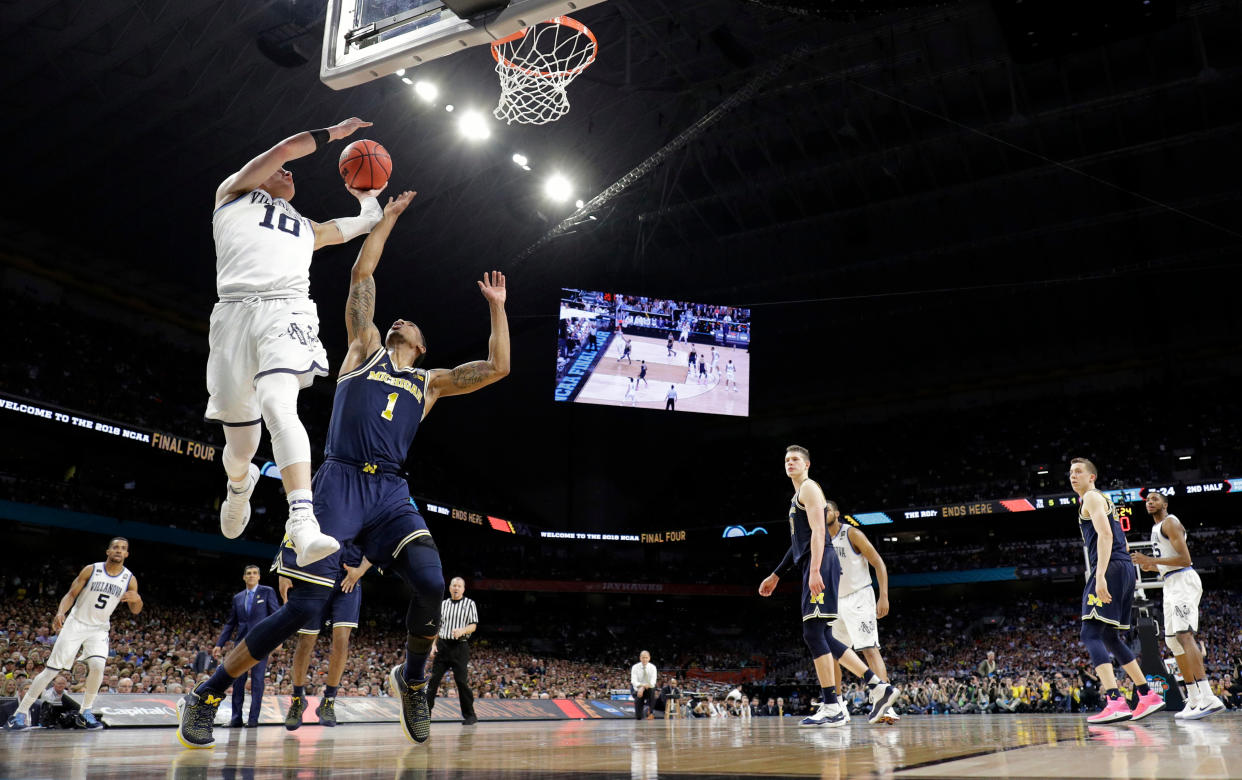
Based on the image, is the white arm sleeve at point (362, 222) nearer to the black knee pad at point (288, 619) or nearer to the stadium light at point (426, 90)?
the black knee pad at point (288, 619)

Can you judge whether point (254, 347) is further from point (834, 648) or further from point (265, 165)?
point (834, 648)

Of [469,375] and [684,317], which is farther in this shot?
[684,317]

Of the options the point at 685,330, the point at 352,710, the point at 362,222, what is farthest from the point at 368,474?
the point at 685,330

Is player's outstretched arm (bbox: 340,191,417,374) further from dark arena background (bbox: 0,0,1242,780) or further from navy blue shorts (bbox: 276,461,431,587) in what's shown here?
dark arena background (bbox: 0,0,1242,780)

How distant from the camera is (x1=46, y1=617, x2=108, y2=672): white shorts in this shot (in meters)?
8.80

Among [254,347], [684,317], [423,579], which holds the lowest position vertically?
[423,579]

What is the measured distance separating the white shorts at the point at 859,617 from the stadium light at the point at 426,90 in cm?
1268

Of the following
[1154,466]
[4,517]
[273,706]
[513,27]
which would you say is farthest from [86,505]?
[1154,466]

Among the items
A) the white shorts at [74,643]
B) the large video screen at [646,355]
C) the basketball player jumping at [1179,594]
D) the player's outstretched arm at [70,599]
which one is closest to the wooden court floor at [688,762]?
the basketball player jumping at [1179,594]

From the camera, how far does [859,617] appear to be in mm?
8617

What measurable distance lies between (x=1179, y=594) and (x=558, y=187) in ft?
52.4

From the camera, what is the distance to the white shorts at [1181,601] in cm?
754

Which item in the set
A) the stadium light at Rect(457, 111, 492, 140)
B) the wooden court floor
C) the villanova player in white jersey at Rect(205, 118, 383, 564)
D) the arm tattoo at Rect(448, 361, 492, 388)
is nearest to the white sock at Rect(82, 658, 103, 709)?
the wooden court floor

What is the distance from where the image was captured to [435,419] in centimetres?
3241
